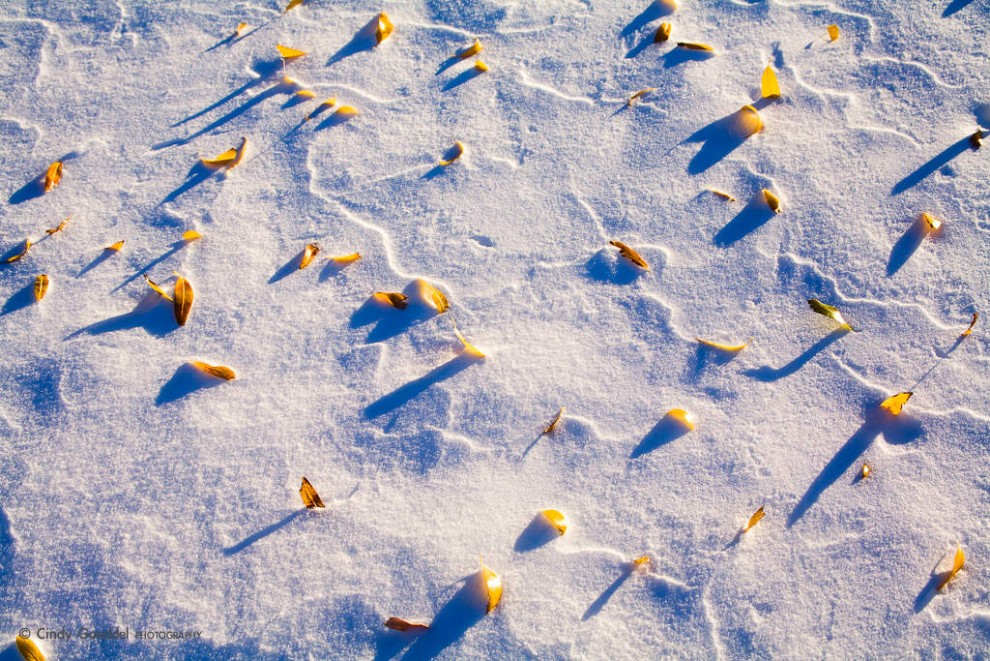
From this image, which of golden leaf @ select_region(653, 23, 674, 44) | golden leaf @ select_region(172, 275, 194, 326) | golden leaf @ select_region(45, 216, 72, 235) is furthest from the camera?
golden leaf @ select_region(653, 23, 674, 44)

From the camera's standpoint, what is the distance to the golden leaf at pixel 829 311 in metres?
1.73

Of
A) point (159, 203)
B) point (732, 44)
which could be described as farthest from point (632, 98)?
point (159, 203)

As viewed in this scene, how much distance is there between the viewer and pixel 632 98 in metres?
2.12

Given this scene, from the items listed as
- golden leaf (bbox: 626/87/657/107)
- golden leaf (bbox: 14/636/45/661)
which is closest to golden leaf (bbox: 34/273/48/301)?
golden leaf (bbox: 14/636/45/661)

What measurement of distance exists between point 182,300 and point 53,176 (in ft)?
2.15

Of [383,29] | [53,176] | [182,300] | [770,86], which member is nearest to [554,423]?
[182,300]

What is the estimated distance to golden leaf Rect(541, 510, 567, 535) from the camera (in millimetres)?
1528

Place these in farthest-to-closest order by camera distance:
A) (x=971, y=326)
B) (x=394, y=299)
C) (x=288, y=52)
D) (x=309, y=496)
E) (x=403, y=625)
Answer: (x=288, y=52)
(x=394, y=299)
(x=971, y=326)
(x=309, y=496)
(x=403, y=625)

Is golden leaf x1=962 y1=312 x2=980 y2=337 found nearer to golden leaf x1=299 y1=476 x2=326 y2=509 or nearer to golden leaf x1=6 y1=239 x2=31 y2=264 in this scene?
golden leaf x1=299 y1=476 x2=326 y2=509

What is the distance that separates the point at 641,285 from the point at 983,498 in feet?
2.99

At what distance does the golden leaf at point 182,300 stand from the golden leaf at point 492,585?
1028mm

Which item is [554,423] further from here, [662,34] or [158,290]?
[662,34]

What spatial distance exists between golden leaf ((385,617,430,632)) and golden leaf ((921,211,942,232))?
165 centimetres

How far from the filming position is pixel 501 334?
177cm
